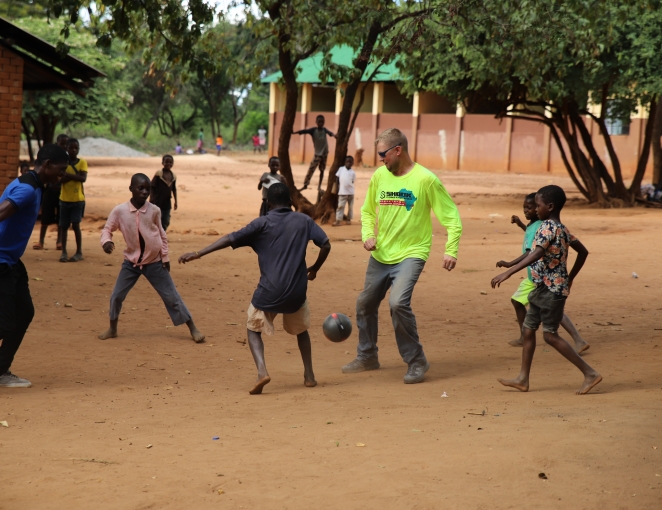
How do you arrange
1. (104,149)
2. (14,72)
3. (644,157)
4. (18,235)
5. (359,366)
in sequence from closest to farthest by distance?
1. (18,235)
2. (359,366)
3. (14,72)
4. (644,157)
5. (104,149)

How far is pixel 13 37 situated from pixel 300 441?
1076cm

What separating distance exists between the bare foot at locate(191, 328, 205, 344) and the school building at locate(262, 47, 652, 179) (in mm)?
29906

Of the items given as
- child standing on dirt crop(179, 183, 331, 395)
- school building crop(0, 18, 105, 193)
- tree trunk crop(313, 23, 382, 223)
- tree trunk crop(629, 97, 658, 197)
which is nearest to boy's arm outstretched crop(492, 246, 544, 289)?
child standing on dirt crop(179, 183, 331, 395)

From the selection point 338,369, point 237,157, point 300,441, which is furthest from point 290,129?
point 237,157

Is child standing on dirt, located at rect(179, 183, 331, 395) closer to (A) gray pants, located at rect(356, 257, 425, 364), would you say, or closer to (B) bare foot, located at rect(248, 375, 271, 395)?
(B) bare foot, located at rect(248, 375, 271, 395)

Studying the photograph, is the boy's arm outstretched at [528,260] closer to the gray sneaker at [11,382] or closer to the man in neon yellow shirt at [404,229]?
the man in neon yellow shirt at [404,229]

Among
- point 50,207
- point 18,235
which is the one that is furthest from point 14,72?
point 18,235

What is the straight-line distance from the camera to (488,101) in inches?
882

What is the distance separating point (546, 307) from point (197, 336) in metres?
3.51

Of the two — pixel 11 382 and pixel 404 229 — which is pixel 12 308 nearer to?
pixel 11 382

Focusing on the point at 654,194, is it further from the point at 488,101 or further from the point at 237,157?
the point at 237,157

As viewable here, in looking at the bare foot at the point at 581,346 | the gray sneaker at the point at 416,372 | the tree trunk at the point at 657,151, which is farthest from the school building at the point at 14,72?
the tree trunk at the point at 657,151

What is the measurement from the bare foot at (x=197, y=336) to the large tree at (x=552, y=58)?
18.2ft

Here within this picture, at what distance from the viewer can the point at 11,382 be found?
6.13 meters
